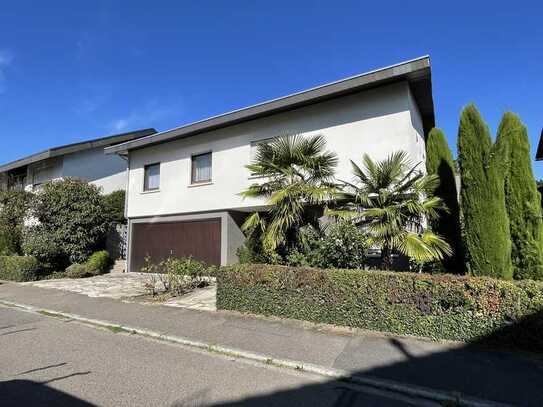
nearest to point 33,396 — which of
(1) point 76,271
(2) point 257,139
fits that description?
(2) point 257,139

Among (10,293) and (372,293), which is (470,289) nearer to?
(372,293)

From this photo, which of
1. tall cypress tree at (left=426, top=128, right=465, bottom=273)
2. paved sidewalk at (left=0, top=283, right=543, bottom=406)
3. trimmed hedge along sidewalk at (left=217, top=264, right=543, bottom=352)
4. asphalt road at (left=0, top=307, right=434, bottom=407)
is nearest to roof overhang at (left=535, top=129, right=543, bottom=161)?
tall cypress tree at (left=426, top=128, right=465, bottom=273)

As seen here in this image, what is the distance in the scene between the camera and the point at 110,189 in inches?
733

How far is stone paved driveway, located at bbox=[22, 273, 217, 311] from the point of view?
8305 mm

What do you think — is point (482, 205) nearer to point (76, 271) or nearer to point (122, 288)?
point (122, 288)

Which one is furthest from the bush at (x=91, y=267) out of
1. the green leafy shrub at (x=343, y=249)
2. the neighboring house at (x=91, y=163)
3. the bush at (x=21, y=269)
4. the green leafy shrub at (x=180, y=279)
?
the green leafy shrub at (x=343, y=249)

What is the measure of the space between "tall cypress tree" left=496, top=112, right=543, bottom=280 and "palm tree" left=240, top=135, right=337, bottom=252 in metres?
3.44

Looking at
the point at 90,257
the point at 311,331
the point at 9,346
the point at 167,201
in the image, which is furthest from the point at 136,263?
the point at 311,331

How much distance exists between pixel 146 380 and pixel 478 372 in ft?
13.8

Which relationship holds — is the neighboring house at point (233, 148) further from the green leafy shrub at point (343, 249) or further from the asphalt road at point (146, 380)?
the asphalt road at point (146, 380)

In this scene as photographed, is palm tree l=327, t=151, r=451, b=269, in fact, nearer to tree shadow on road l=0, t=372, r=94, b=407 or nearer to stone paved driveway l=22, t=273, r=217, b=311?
stone paved driveway l=22, t=273, r=217, b=311

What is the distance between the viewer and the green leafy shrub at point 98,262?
14.1 meters

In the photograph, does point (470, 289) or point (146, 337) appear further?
point (146, 337)

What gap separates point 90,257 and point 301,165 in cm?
1137
